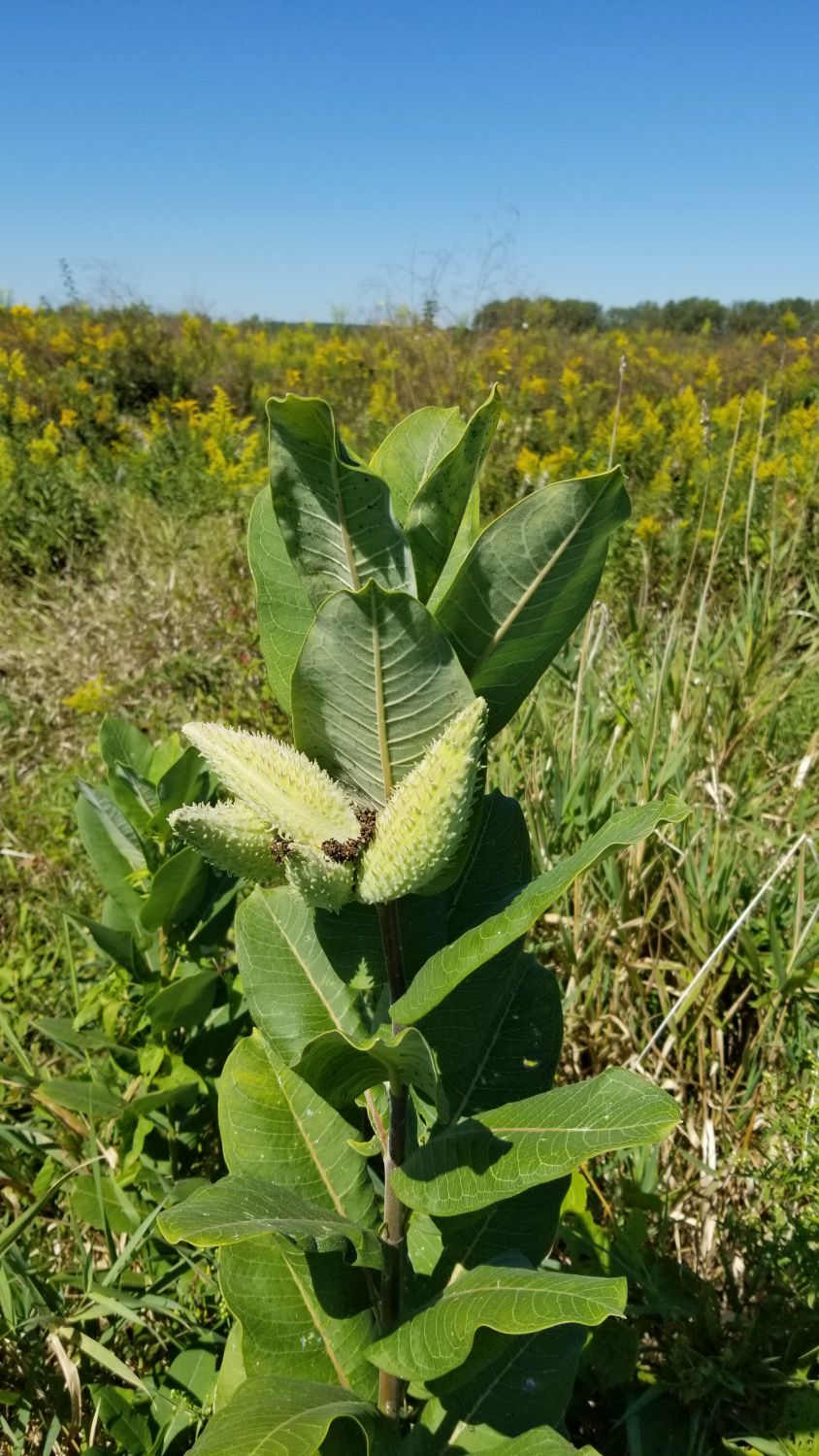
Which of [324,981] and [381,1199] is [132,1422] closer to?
[381,1199]

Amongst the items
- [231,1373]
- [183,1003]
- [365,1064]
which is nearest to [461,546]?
[365,1064]

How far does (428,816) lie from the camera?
2.37 ft

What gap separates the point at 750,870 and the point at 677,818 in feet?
5.72

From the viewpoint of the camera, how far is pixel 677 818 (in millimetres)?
762

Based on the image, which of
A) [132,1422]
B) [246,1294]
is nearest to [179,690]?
[132,1422]

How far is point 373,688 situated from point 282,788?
0.10 metres

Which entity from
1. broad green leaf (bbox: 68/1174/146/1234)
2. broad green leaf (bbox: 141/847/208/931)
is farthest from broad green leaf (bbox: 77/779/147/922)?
broad green leaf (bbox: 68/1174/146/1234)

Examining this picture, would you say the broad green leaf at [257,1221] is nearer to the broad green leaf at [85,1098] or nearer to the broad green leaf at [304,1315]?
the broad green leaf at [304,1315]

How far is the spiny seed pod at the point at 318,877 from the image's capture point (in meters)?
0.74

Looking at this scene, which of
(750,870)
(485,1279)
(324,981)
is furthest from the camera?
(750,870)

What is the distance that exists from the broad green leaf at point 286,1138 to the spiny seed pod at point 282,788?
58cm

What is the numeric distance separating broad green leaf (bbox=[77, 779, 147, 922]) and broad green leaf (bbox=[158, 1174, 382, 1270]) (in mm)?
1132

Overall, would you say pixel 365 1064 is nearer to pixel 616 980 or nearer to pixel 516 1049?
pixel 516 1049

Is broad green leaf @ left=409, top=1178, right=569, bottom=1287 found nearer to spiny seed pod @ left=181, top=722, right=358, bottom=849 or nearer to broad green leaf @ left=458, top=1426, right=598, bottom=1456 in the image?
broad green leaf @ left=458, top=1426, right=598, bottom=1456
